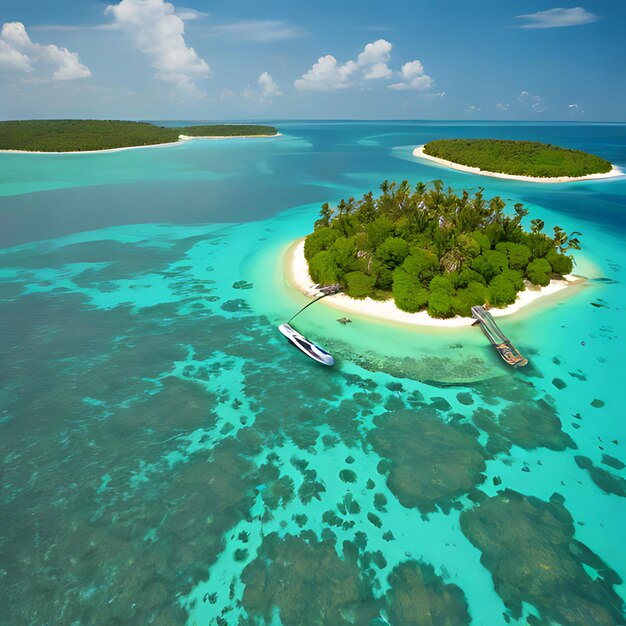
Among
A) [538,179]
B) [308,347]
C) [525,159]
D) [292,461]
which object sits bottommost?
[292,461]

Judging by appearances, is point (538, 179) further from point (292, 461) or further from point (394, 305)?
point (292, 461)

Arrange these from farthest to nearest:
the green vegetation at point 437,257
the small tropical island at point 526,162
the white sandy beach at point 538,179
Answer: the small tropical island at point 526,162 < the white sandy beach at point 538,179 < the green vegetation at point 437,257

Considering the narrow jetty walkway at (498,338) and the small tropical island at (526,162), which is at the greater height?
the small tropical island at (526,162)

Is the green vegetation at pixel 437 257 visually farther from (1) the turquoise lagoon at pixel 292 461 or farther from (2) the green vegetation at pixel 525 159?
(2) the green vegetation at pixel 525 159

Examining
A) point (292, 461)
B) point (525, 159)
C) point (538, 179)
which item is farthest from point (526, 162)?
point (292, 461)

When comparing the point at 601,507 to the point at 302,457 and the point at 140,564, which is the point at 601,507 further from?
the point at 140,564

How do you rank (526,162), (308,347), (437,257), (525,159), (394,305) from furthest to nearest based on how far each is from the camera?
(525,159) < (526,162) < (437,257) < (394,305) < (308,347)

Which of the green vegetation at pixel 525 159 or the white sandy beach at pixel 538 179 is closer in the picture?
the white sandy beach at pixel 538 179

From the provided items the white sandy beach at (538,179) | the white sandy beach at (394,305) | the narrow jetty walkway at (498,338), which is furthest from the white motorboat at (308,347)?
the white sandy beach at (538,179)
